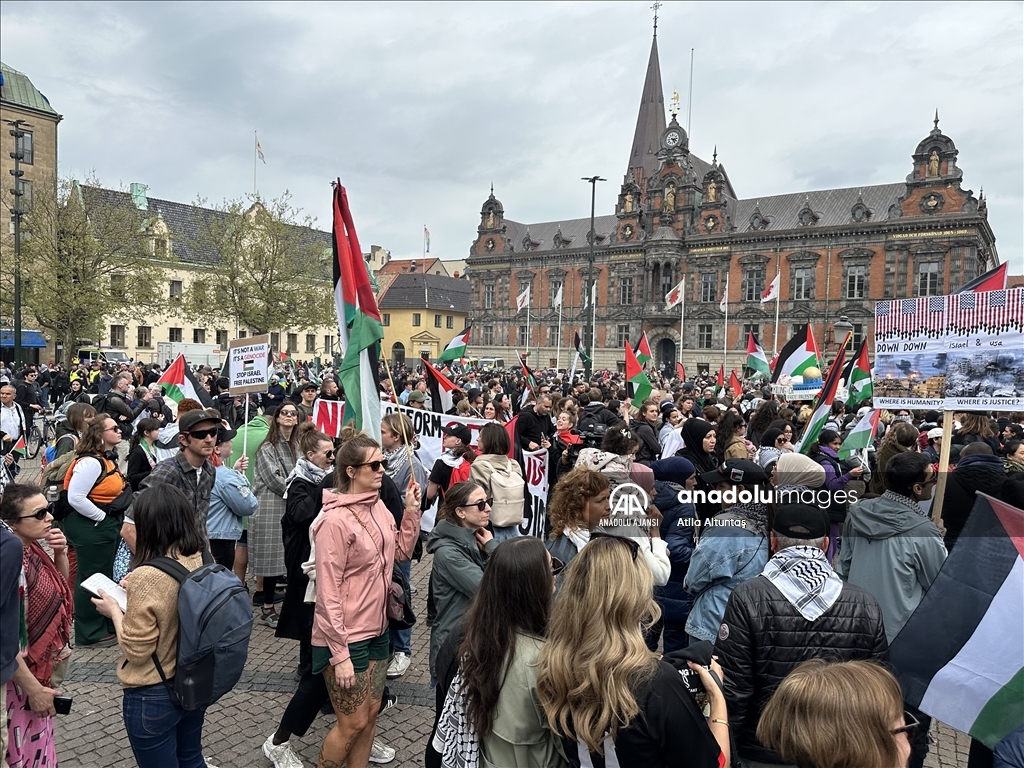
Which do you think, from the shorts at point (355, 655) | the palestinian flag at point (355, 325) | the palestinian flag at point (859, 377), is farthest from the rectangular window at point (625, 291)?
the shorts at point (355, 655)

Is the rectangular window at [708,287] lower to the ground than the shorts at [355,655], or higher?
higher

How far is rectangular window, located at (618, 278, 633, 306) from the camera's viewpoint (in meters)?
63.5

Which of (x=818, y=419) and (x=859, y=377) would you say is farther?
(x=859, y=377)

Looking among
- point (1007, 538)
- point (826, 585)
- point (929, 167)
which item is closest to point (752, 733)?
point (826, 585)

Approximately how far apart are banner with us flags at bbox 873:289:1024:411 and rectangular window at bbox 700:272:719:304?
56050 mm

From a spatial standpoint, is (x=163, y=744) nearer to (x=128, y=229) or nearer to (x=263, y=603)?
(x=263, y=603)

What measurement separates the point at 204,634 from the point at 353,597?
0.77m

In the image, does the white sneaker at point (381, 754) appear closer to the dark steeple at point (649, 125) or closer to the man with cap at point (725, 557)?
the man with cap at point (725, 557)

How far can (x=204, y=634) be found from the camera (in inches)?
116

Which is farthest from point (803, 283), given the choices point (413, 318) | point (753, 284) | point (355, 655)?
point (355, 655)

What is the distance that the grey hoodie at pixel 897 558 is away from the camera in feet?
12.1

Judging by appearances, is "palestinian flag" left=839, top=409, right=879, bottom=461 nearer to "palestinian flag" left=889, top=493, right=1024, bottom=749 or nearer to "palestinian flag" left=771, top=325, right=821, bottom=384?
"palestinian flag" left=771, top=325, right=821, bottom=384

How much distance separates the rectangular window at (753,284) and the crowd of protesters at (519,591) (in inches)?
2101

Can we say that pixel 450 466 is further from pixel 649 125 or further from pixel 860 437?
pixel 649 125
